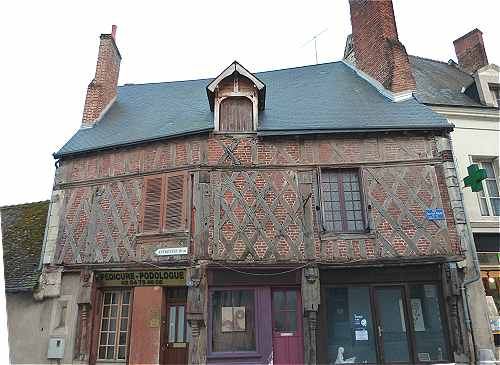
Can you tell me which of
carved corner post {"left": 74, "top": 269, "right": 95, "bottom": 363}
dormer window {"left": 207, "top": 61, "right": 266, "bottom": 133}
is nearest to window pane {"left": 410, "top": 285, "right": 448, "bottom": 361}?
dormer window {"left": 207, "top": 61, "right": 266, "bottom": 133}

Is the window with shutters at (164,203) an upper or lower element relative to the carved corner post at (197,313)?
upper

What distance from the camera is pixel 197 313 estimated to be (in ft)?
22.7

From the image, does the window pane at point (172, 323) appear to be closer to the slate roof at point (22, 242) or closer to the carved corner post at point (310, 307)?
the carved corner post at point (310, 307)

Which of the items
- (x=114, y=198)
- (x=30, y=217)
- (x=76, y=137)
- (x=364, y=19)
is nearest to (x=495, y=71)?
(x=364, y=19)

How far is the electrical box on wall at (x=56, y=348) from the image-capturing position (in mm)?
7352

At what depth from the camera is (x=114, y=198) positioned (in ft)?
26.9

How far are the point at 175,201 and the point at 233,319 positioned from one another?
2531 mm

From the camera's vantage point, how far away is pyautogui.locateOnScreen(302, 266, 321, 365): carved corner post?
6.75 m

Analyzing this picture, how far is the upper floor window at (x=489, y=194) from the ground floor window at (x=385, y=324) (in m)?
2.51

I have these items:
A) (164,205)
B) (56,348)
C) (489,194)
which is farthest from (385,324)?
(56,348)

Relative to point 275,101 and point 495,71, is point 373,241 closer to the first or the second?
point 275,101

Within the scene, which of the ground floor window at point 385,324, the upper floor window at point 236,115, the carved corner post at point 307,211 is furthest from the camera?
the upper floor window at point 236,115

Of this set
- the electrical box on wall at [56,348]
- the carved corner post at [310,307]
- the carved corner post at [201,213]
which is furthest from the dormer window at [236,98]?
the electrical box on wall at [56,348]

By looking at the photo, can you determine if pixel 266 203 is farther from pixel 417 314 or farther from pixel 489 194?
pixel 489 194
